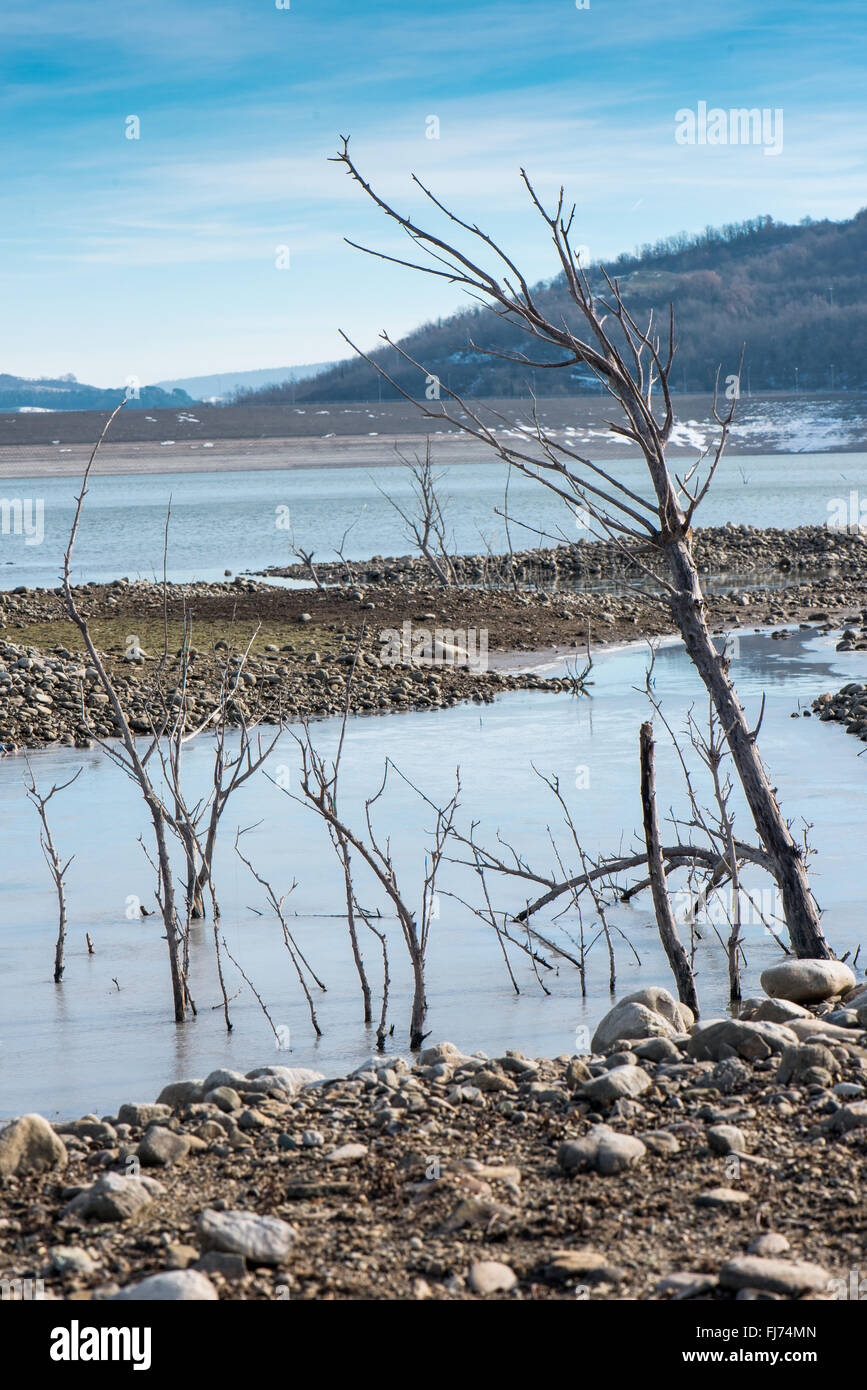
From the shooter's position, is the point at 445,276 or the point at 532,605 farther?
the point at 532,605

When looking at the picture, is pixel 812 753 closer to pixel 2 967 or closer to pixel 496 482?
pixel 2 967

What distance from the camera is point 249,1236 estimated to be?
10.3 ft

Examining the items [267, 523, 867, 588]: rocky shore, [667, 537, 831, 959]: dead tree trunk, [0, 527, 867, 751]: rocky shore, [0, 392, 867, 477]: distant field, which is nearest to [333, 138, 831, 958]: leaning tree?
[667, 537, 831, 959]: dead tree trunk

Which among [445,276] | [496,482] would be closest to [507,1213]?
[445,276]

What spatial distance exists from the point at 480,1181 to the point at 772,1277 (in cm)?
91

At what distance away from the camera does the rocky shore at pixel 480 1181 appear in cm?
299

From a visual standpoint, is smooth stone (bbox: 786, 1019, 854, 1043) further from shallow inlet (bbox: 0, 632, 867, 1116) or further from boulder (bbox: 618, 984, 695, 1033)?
shallow inlet (bbox: 0, 632, 867, 1116)

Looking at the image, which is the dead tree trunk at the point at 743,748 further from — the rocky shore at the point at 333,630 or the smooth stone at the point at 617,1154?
the rocky shore at the point at 333,630

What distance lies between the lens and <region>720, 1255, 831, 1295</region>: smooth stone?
283 cm

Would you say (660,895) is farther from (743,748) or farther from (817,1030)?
(817,1030)

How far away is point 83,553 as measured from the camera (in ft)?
116

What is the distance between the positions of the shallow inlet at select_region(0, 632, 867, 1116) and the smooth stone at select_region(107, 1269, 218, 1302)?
2.36m

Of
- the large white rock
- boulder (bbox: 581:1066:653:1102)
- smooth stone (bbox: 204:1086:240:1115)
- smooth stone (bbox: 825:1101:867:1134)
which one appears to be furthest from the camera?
the large white rock
